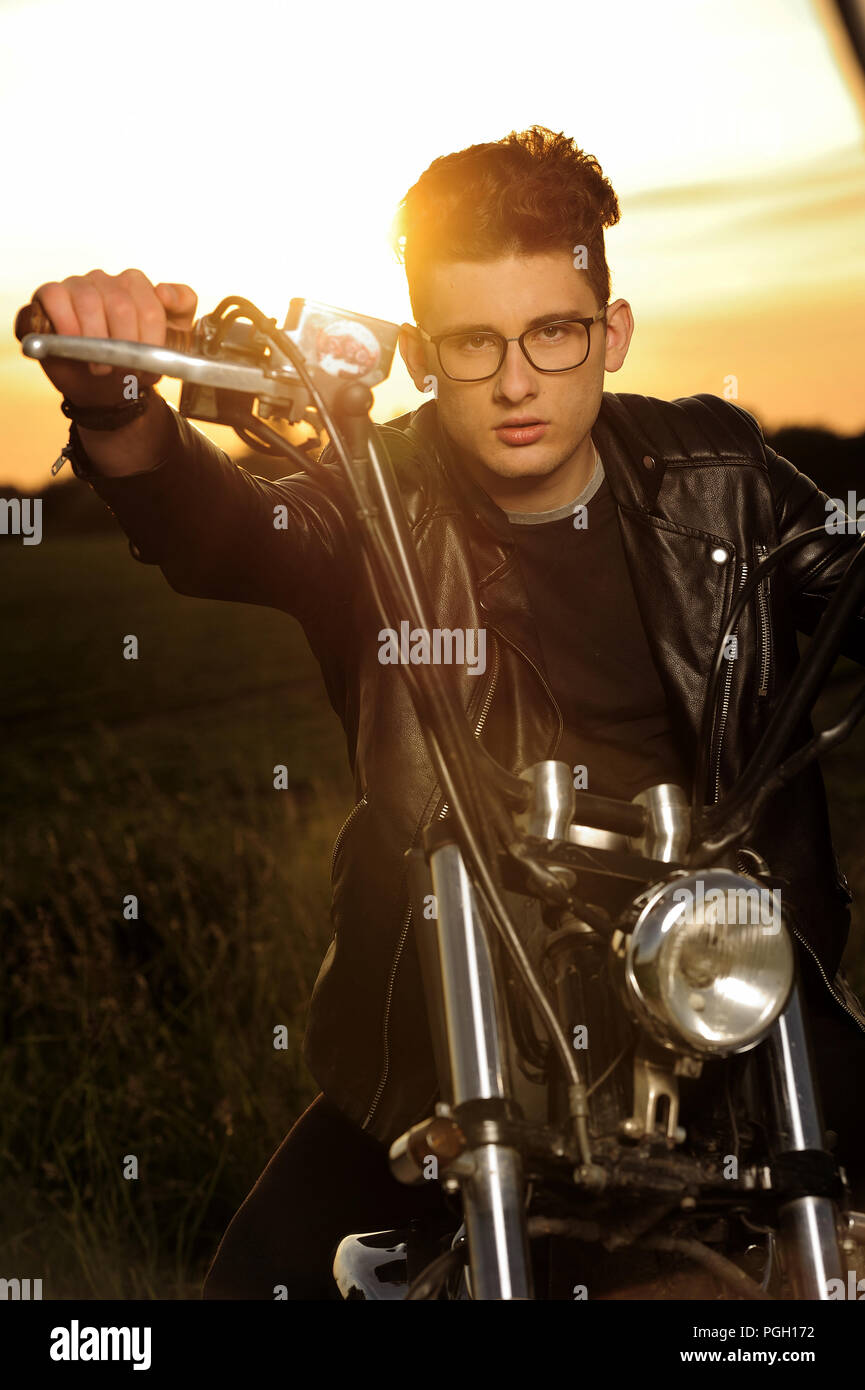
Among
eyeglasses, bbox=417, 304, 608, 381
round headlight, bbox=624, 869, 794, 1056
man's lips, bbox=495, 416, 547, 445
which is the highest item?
eyeglasses, bbox=417, 304, 608, 381

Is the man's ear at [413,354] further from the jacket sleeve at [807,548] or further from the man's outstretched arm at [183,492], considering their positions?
the jacket sleeve at [807,548]

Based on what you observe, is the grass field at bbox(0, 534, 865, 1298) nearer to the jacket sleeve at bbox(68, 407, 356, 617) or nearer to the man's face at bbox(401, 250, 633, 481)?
the jacket sleeve at bbox(68, 407, 356, 617)

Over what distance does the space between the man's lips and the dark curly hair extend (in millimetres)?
232

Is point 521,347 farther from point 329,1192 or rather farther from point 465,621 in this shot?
point 329,1192

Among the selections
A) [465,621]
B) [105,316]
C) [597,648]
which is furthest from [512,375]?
[105,316]

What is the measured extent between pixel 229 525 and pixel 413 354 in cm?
45

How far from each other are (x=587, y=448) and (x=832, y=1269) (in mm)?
1327

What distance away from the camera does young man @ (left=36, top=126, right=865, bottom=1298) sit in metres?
1.90

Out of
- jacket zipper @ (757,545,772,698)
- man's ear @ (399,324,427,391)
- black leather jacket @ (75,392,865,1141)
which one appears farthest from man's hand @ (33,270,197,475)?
jacket zipper @ (757,545,772,698)

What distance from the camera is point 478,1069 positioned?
128cm

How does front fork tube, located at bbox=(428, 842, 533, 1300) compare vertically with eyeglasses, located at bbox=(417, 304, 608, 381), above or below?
below

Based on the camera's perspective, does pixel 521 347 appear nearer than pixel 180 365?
No

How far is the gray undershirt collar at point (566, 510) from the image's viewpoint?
2.25 metres

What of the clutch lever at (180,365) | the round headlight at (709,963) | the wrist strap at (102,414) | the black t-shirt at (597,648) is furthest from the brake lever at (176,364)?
the black t-shirt at (597,648)
